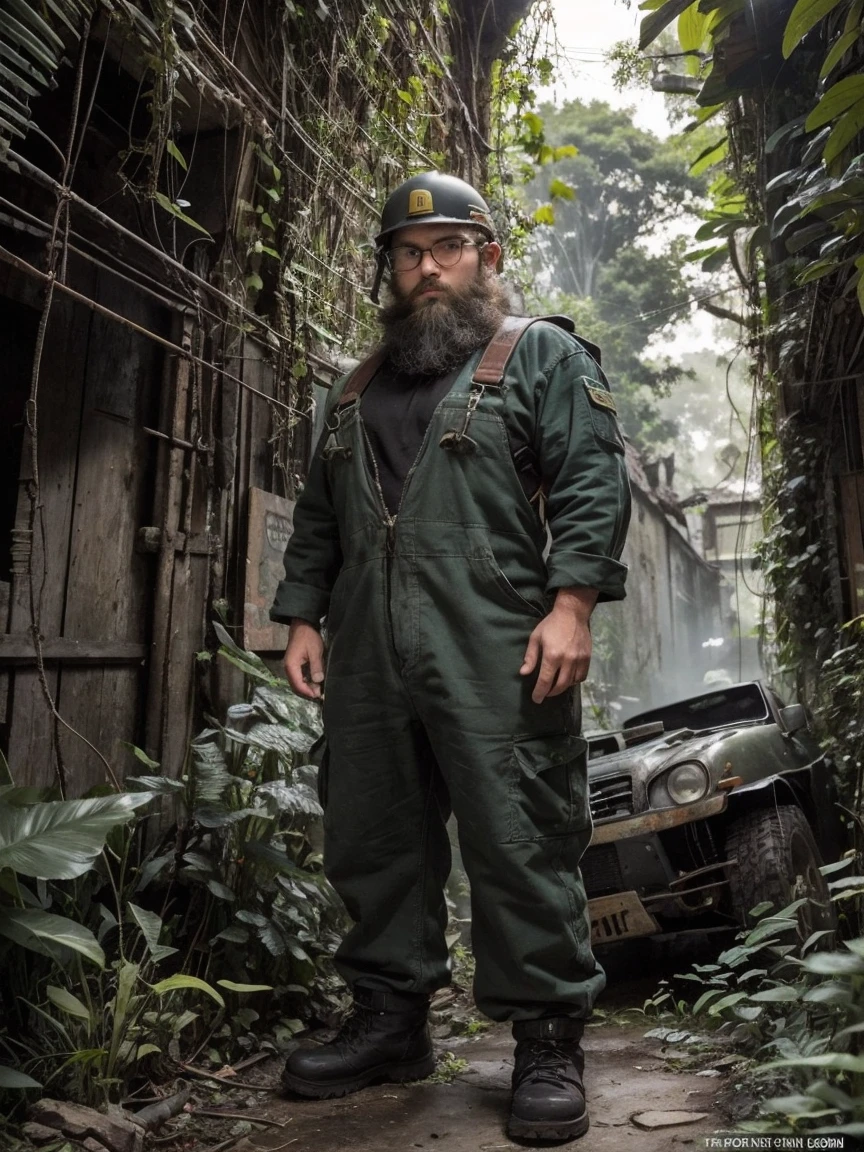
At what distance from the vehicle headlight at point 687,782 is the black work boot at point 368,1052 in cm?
136

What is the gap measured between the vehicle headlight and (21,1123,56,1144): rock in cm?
224

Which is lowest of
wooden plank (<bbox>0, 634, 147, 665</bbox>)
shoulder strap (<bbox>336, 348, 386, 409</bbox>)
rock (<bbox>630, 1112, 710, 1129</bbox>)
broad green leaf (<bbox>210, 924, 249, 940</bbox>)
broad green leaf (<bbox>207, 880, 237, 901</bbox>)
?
rock (<bbox>630, 1112, 710, 1129</bbox>)

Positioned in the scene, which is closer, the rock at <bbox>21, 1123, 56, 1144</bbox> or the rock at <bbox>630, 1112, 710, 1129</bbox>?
the rock at <bbox>21, 1123, 56, 1144</bbox>

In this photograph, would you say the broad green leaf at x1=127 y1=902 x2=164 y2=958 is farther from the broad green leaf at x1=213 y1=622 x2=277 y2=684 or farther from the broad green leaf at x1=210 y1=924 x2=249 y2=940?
the broad green leaf at x1=213 y1=622 x2=277 y2=684

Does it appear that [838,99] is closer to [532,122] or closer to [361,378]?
[361,378]

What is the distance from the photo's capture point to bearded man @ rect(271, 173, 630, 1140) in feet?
7.16

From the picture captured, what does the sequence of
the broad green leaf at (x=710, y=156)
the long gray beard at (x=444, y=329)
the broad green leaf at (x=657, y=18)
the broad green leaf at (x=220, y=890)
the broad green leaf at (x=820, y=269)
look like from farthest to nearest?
1. the broad green leaf at (x=710, y=156)
2. the broad green leaf at (x=657, y=18)
3. the broad green leaf at (x=820, y=269)
4. the broad green leaf at (x=220, y=890)
5. the long gray beard at (x=444, y=329)

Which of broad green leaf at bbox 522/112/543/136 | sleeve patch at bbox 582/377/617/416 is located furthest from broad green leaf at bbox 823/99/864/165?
broad green leaf at bbox 522/112/543/136

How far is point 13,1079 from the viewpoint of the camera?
6.23 ft

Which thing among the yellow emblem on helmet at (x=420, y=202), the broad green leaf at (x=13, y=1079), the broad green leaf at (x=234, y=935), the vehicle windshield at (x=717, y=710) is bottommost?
the broad green leaf at (x=13, y=1079)

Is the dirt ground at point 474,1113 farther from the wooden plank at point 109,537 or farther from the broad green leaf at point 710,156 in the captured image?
the broad green leaf at point 710,156

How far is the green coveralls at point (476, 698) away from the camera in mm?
2189

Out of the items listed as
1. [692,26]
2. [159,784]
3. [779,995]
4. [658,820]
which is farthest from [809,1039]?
[692,26]

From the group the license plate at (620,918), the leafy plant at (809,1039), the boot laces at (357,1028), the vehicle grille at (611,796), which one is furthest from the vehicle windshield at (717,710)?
the boot laces at (357,1028)
